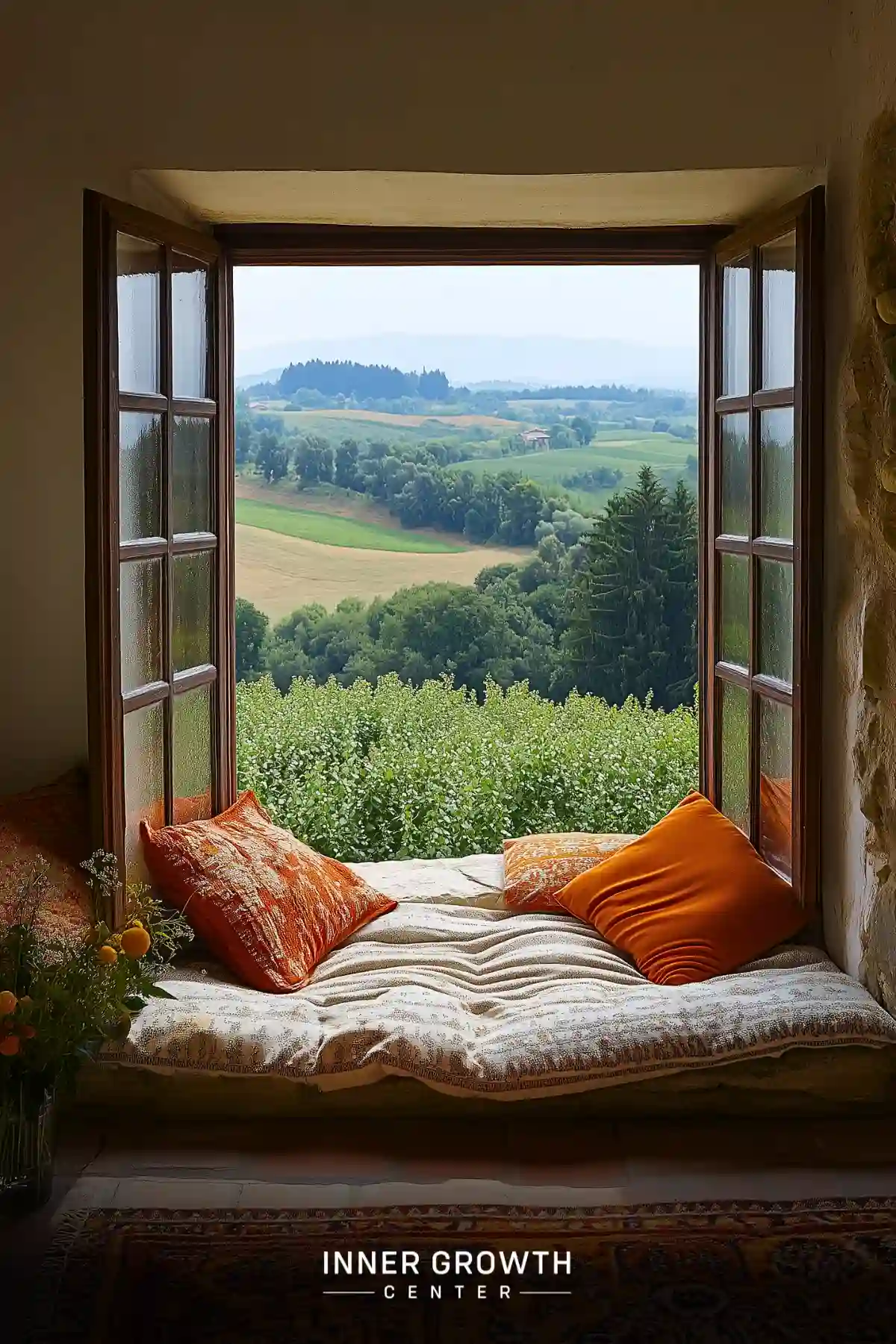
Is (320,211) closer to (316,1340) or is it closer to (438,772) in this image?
(438,772)

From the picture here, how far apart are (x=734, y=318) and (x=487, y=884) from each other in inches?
70.1

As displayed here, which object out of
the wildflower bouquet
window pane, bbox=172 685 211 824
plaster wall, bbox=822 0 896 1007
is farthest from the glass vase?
plaster wall, bbox=822 0 896 1007

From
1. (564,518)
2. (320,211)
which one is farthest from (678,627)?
(320,211)

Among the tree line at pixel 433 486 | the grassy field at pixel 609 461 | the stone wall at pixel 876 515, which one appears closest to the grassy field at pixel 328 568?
the tree line at pixel 433 486

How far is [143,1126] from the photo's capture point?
8.86ft

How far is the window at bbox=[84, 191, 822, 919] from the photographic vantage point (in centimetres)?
293

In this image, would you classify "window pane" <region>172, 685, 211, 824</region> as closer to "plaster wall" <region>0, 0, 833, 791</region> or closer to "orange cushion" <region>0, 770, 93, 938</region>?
"orange cushion" <region>0, 770, 93, 938</region>

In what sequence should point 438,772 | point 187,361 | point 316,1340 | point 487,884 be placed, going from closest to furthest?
point 316,1340 → point 187,361 → point 487,884 → point 438,772

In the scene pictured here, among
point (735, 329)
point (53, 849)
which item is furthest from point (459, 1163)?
point (735, 329)

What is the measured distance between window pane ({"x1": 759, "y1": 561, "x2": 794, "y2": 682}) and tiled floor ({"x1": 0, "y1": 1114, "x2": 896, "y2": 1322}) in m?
1.18

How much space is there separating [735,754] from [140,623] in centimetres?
173

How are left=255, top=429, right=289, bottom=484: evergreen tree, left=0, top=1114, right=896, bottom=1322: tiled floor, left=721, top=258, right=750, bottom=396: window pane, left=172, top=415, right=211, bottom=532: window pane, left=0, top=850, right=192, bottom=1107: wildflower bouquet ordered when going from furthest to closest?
left=255, top=429, right=289, bottom=484: evergreen tree < left=721, top=258, right=750, bottom=396: window pane < left=172, top=415, right=211, bottom=532: window pane < left=0, top=1114, right=896, bottom=1322: tiled floor < left=0, top=850, right=192, bottom=1107: wildflower bouquet

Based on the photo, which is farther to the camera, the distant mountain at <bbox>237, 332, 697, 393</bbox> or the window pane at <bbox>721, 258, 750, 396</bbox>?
the distant mountain at <bbox>237, 332, 697, 393</bbox>

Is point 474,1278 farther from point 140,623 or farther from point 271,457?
point 271,457
